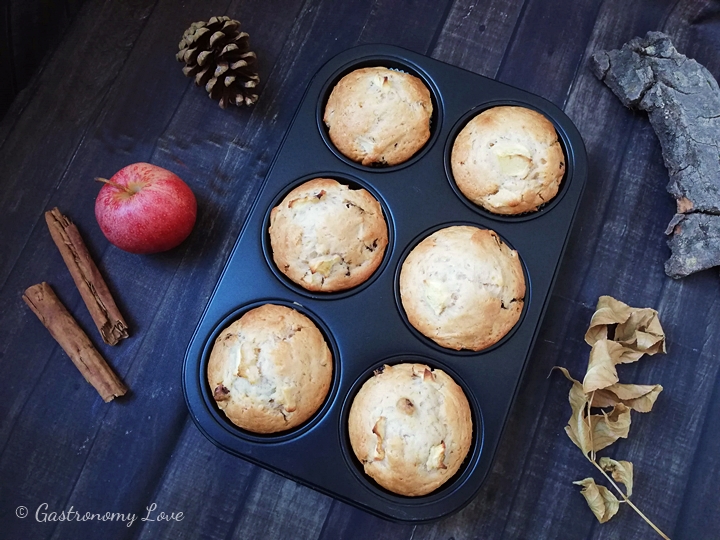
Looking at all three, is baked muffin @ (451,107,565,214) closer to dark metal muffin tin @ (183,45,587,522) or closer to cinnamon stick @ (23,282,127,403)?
dark metal muffin tin @ (183,45,587,522)

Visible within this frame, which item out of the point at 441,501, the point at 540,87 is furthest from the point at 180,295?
the point at 540,87

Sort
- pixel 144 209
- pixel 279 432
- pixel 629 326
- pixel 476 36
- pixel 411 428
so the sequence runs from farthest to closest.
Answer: pixel 476 36
pixel 629 326
pixel 144 209
pixel 279 432
pixel 411 428

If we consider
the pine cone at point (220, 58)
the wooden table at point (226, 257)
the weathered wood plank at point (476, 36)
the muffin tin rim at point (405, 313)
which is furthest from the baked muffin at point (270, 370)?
the weathered wood plank at point (476, 36)

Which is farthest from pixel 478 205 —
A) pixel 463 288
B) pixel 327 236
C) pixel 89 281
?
pixel 89 281

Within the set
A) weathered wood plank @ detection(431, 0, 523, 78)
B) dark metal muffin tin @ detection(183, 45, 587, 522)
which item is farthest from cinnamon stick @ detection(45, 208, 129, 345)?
weathered wood plank @ detection(431, 0, 523, 78)

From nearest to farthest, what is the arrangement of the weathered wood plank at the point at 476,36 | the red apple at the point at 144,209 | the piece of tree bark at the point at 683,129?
the red apple at the point at 144,209 → the piece of tree bark at the point at 683,129 → the weathered wood plank at the point at 476,36

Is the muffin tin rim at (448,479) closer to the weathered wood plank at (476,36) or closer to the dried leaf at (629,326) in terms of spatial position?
the dried leaf at (629,326)

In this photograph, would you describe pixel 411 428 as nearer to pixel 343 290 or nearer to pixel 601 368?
pixel 343 290
